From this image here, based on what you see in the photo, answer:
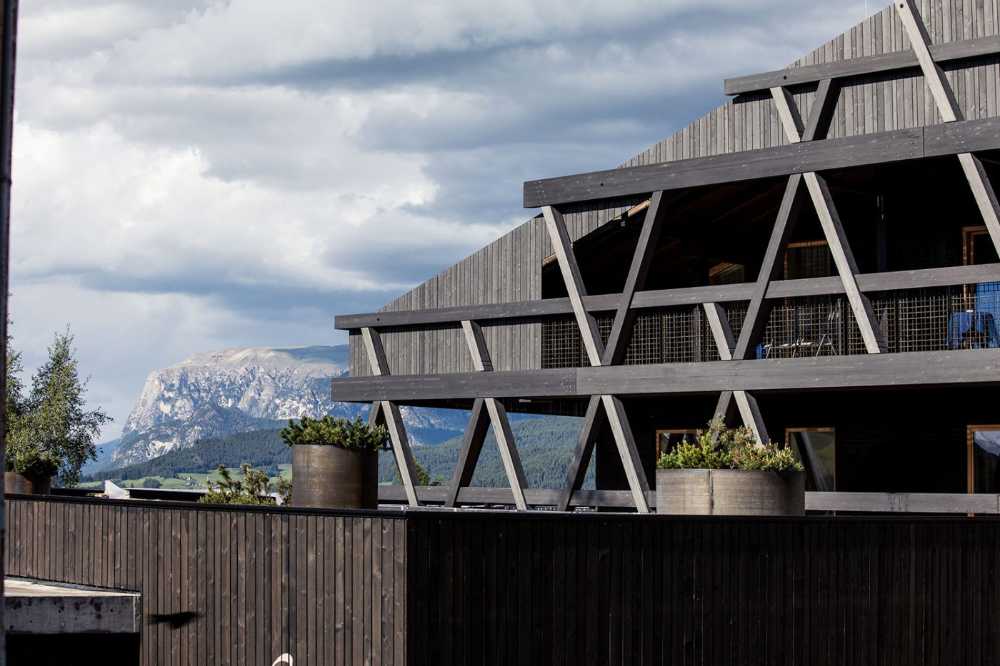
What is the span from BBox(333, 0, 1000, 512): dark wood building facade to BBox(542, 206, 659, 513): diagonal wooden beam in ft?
0.13

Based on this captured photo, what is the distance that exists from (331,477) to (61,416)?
60480mm

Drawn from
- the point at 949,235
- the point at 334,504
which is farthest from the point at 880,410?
the point at 334,504

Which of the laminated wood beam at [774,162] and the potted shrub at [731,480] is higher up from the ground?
the laminated wood beam at [774,162]

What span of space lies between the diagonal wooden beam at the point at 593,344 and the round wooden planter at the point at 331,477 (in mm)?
5535

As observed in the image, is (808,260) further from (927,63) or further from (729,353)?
(927,63)

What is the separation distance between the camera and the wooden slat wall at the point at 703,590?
481 inches

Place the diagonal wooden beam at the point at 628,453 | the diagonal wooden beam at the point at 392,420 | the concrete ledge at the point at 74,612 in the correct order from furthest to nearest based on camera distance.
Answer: the diagonal wooden beam at the point at 392,420 → the diagonal wooden beam at the point at 628,453 → the concrete ledge at the point at 74,612

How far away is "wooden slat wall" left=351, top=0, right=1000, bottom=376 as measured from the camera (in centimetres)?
2153

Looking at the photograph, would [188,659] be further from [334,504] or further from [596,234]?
[596,234]

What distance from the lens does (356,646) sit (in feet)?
40.3

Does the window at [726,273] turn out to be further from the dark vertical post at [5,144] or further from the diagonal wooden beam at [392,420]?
the dark vertical post at [5,144]

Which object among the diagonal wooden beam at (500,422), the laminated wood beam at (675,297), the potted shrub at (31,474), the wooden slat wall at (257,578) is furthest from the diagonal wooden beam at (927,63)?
the potted shrub at (31,474)

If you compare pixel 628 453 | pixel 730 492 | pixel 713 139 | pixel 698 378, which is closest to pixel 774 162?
pixel 713 139

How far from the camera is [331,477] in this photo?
18875 mm
